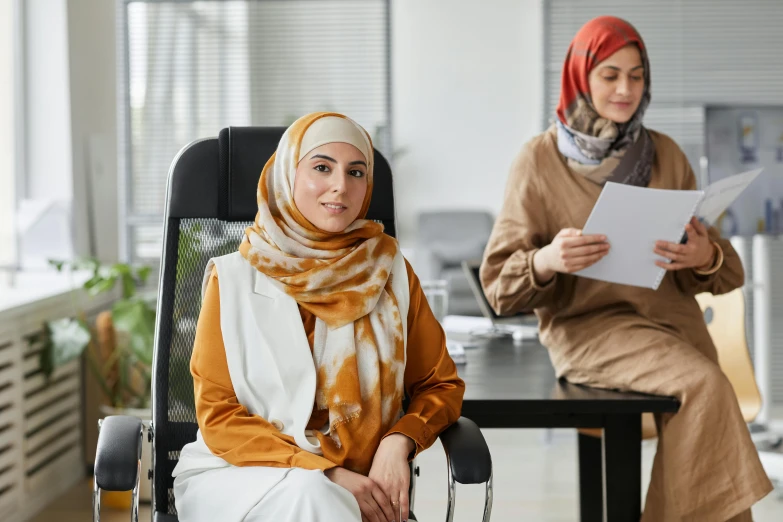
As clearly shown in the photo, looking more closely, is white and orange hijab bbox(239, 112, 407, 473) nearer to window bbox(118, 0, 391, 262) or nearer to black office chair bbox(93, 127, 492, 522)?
black office chair bbox(93, 127, 492, 522)

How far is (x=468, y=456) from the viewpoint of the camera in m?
1.43

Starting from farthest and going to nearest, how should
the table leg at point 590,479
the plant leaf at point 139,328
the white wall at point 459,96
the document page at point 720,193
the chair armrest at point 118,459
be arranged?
the white wall at point 459,96 → the plant leaf at point 139,328 → the table leg at point 590,479 → the document page at point 720,193 → the chair armrest at point 118,459

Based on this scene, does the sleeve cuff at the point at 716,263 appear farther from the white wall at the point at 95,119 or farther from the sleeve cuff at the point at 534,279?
the white wall at the point at 95,119

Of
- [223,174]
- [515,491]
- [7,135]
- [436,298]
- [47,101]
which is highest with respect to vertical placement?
[47,101]

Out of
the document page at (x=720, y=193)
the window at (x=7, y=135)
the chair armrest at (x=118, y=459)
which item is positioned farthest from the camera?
the window at (x=7, y=135)

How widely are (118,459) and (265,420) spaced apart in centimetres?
26

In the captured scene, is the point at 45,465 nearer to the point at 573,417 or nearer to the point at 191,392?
the point at 191,392

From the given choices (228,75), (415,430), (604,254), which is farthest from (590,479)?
(228,75)

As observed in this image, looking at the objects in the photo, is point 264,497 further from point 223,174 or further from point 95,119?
point 95,119

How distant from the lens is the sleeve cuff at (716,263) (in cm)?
196

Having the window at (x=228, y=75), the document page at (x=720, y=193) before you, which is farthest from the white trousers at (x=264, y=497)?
the window at (x=228, y=75)

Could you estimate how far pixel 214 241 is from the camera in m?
1.80

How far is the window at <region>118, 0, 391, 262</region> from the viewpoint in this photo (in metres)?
5.60

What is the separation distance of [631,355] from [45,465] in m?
2.27
